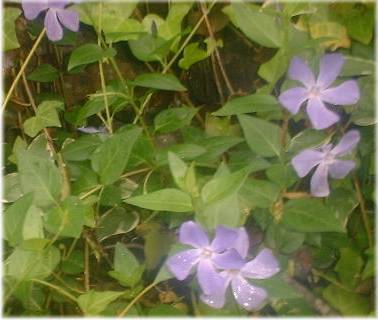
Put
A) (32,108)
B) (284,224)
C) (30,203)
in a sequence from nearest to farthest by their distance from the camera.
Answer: (30,203) < (284,224) < (32,108)

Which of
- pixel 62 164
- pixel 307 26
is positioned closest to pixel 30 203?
pixel 62 164

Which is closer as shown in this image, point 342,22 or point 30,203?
point 30,203

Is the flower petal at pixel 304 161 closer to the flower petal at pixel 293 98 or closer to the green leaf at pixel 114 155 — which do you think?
the flower petal at pixel 293 98

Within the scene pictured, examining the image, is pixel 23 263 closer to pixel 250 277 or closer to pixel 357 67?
pixel 250 277

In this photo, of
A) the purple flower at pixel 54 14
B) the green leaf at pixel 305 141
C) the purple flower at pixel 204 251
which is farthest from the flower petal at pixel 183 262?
the purple flower at pixel 54 14

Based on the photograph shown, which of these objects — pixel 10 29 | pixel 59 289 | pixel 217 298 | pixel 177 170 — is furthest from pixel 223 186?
pixel 10 29

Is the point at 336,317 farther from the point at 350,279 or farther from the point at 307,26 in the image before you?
the point at 307,26

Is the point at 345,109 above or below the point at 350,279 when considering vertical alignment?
above
